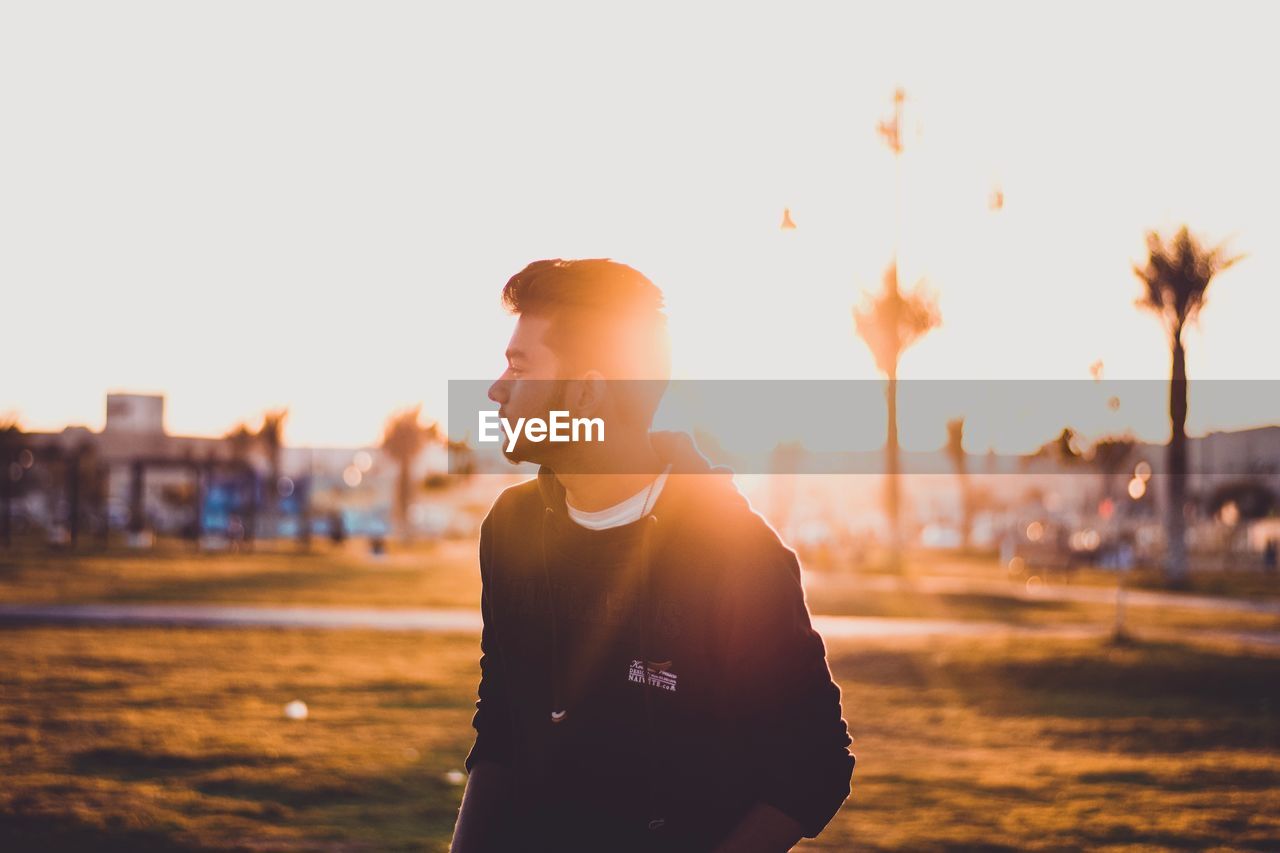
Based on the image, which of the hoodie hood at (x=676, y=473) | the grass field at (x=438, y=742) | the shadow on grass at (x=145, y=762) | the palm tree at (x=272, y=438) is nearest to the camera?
the hoodie hood at (x=676, y=473)

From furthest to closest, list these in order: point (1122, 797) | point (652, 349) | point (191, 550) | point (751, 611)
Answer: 1. point (191, 550)
2. point (1122, 797)
3. point (652, 349)
4. point (751, 611)

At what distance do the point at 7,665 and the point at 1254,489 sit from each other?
56.3 m

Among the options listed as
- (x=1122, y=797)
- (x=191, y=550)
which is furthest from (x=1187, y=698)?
(x=191, y=550)

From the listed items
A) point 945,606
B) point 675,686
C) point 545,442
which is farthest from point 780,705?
point 945,606

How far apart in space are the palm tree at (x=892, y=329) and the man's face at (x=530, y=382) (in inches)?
1382

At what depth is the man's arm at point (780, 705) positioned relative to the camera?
7.49ft

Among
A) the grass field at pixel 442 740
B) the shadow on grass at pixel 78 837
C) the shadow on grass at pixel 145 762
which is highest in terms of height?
the shadow on grass at pixel 78 837

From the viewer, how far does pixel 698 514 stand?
2406 mm

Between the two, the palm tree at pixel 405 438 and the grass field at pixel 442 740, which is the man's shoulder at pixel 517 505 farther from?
the palm tree at pixel 405 438

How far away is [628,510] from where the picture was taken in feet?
8.17

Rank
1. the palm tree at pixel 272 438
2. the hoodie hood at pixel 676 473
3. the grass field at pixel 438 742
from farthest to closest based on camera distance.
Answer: the palm tree at pixel 272 438 → the grass field at pixel 438 742 → the hoodie hood at pixel 676 473

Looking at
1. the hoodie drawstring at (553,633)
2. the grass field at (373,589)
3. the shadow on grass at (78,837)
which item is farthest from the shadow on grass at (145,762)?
the grass field at (373,589)

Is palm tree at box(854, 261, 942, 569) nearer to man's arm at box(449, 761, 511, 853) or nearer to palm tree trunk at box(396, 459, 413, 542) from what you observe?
man's arm at box(449, 761, 511, 853)

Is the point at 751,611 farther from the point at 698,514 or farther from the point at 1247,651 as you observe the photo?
the point at 1247,651
